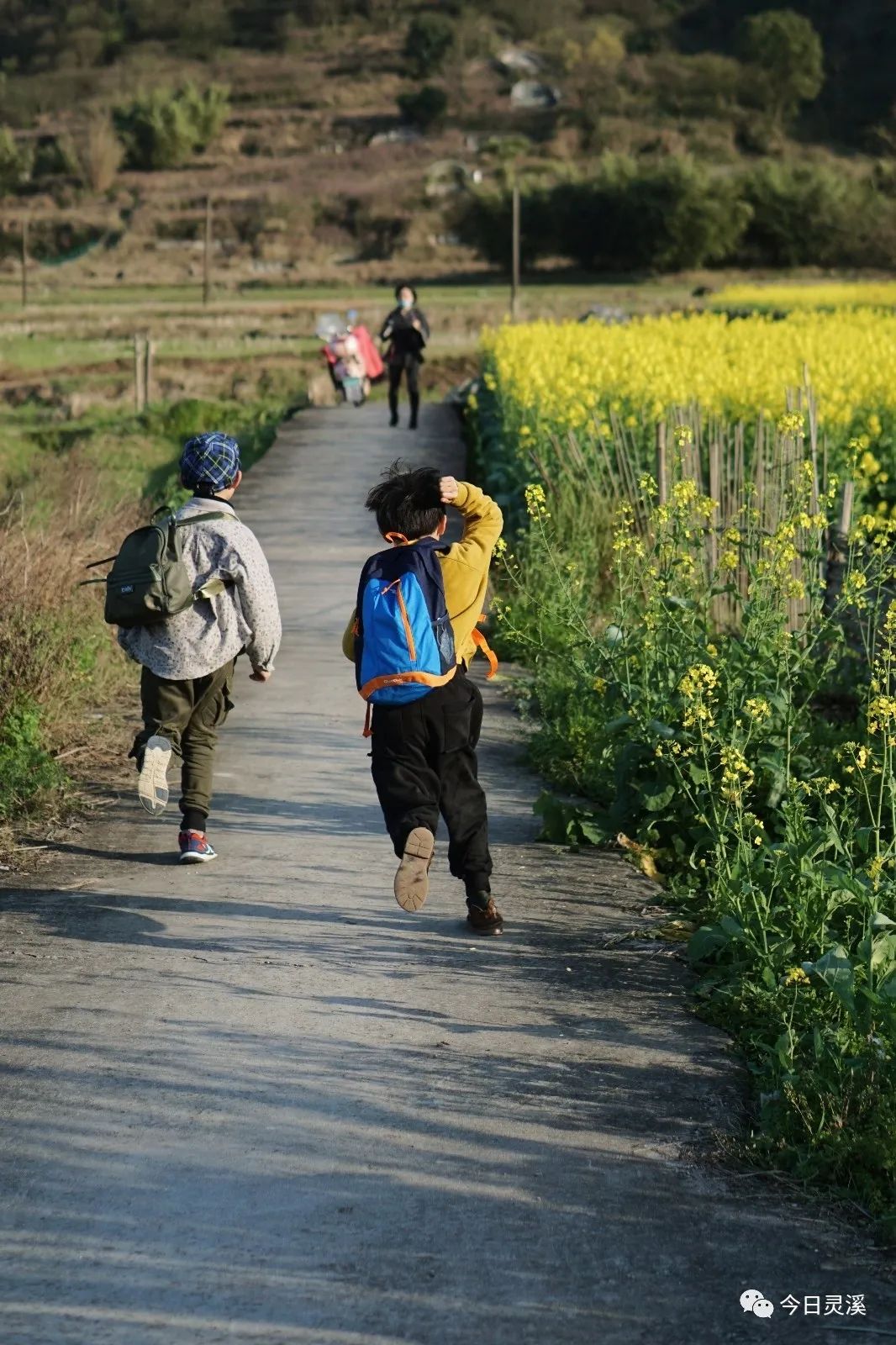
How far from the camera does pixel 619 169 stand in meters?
79.0

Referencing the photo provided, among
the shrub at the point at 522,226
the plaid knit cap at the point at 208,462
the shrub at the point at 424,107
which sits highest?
the shrub at the point at 424,107

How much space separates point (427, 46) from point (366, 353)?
361 ft

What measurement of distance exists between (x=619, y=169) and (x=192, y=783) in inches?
2970

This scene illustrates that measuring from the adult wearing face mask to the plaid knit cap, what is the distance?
13779 millimetres

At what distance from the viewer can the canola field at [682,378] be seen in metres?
13.6

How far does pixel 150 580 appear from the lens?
6656 millimetres

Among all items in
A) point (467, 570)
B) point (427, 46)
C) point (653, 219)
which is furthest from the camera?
point (427, 46)

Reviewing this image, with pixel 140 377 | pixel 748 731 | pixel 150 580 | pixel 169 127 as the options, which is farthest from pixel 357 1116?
pixel 169 127

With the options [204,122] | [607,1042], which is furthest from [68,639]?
[204,122]

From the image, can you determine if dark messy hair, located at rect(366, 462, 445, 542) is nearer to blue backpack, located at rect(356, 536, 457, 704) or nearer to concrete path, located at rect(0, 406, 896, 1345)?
blue backpack, located at rect(356, 536, 457, 704)

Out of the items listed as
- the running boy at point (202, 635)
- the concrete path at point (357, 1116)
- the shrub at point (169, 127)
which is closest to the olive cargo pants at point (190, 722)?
the running boy at point (202, 635)

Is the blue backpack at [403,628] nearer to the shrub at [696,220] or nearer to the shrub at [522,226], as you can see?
the shrub at [696,220]

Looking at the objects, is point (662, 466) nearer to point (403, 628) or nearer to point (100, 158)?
point (403, 628)

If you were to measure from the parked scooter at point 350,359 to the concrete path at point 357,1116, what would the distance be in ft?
64.6
